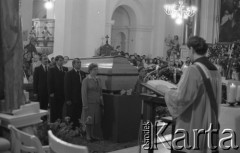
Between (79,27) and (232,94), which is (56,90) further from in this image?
(79,27)

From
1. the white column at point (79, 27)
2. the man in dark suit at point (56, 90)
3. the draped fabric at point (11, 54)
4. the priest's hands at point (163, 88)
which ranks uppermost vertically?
the white column at point (79, 27)

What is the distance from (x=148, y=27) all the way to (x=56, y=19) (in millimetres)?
6211

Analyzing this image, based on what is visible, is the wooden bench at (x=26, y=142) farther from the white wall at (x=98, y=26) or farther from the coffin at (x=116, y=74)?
the white wall at (x=98, y=26)

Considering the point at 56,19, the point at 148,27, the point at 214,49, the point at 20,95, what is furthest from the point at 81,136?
the point at 148,27

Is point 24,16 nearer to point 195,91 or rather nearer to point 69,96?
point 69,96

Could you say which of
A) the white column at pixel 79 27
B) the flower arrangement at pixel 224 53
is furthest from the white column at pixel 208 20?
the white column at pixel 79 27

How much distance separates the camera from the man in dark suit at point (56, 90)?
25.5 ft

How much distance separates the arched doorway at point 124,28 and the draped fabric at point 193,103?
623 inches

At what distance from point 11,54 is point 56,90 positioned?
14.7 ft

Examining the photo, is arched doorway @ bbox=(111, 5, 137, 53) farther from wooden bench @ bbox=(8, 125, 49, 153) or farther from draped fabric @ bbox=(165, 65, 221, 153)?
wooden bench @ bbox=(8, 125, 49, 153)

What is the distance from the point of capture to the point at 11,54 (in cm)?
344

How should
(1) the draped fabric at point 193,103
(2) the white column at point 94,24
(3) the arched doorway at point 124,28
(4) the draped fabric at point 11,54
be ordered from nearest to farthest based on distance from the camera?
(4) the draped fabric at point 11,54 → (1) the draped fabric at point 193,103 → (2) the white column at point 94,24 → (3) the arched doorway at point 124,28

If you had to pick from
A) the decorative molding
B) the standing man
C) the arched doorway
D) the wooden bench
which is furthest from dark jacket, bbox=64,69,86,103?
the arched doorway

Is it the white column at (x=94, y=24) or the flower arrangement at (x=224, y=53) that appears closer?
the flower arrangement at (x=224, y=53)
